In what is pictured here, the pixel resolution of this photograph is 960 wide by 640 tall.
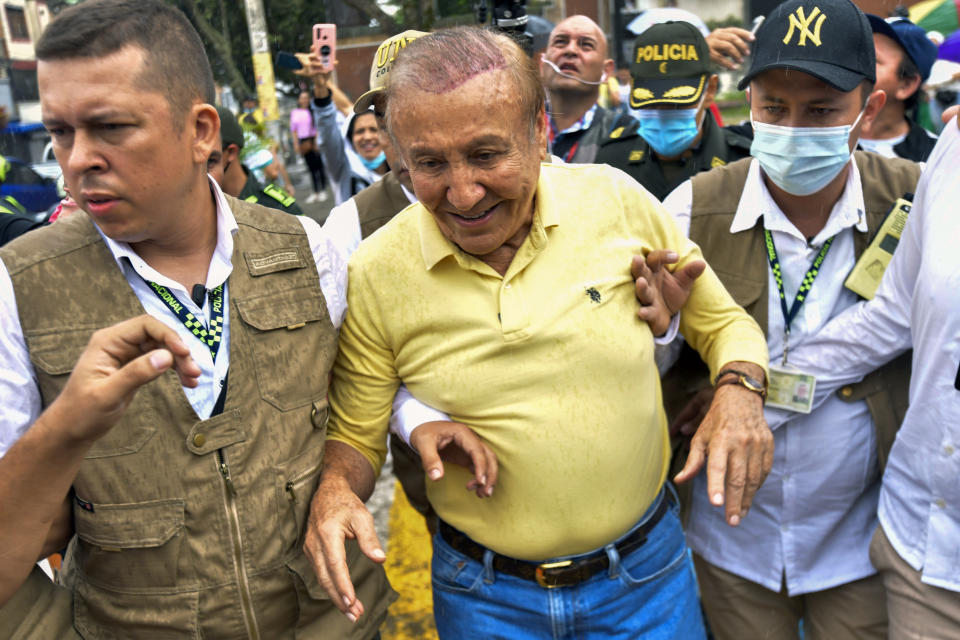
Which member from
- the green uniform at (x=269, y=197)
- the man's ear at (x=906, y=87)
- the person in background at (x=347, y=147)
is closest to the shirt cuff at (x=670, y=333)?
the green uniform at (x=269, y=197)

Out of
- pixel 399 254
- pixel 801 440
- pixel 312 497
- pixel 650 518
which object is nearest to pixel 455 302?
pixel 399 254

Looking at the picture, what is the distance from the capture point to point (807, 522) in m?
2.76

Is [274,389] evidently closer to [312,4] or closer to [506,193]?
[506,193]

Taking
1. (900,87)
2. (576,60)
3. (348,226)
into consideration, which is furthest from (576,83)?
(348,226)

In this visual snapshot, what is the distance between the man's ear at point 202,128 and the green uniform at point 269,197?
8.68 ft

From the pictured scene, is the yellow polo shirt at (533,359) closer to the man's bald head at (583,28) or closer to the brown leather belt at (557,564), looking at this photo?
the brown leather belt at (557,564)

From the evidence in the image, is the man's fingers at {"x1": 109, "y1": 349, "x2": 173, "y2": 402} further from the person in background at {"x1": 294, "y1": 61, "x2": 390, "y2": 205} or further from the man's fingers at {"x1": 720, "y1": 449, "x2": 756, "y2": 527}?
the person in background at {"x1": 294, "y1": 61, "x2": 390, "y2": 205}

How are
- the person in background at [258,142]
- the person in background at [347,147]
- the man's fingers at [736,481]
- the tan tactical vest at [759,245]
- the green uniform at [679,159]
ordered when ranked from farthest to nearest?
the person in background at [258,142], the person in background at [347,147], the green uniform at [679,159], the tan tactical vest at [759,245], the man's fingers at [736,481]

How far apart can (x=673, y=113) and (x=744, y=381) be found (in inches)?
96.2

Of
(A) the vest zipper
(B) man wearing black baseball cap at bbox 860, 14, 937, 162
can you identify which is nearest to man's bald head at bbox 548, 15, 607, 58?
(B) man wearing black baseball cap at bbox 860, 14, 937, 162

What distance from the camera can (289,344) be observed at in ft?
6.86

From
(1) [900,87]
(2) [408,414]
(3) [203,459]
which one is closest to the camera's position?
(3) [203,459]

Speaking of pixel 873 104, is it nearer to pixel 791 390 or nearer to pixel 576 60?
pixel 791 390

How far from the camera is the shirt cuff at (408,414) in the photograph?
2.23 meters
